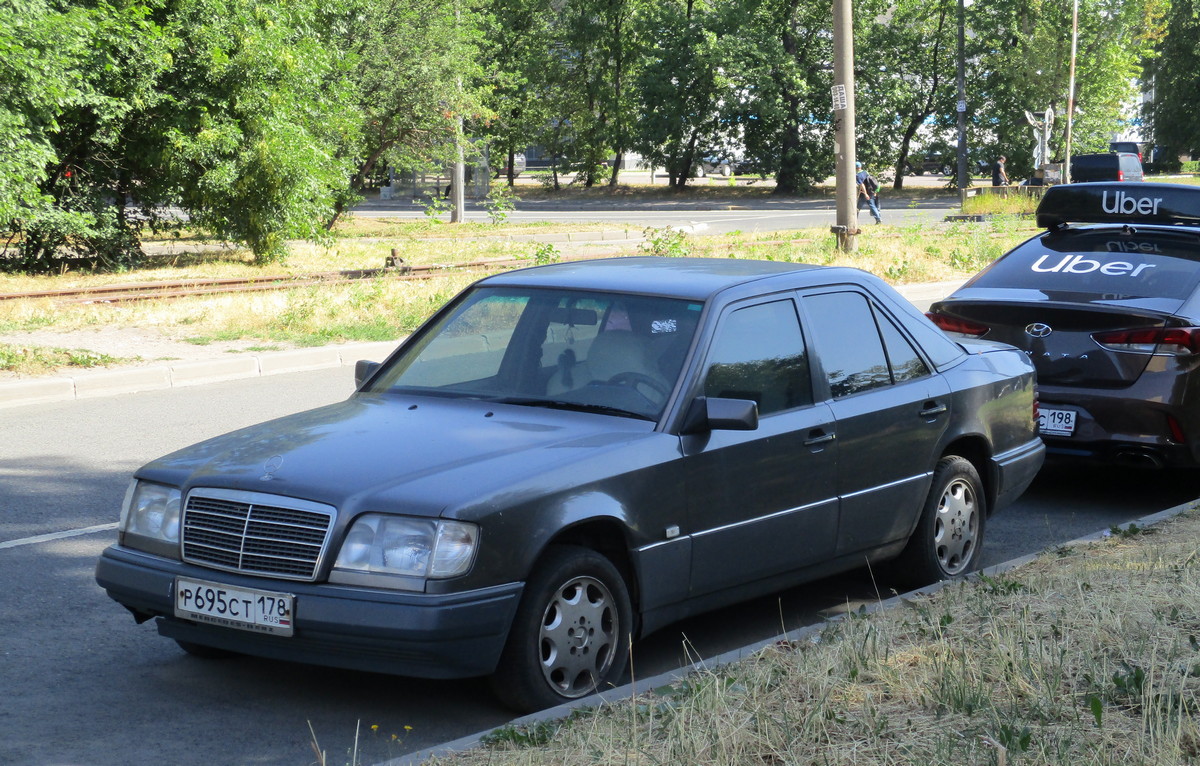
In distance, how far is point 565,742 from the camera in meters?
3.76

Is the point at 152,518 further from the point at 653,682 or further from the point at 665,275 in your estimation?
the point at 665,275

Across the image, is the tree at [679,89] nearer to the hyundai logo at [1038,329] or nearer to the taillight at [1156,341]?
the hyundai logo at [1038,329]

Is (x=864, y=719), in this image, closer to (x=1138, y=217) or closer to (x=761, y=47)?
(x=1138, y=217)

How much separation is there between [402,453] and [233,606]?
75 centimetres

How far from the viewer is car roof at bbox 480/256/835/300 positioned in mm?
5359

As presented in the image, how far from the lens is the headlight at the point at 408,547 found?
13.6ft

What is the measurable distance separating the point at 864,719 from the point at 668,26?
2084 inches

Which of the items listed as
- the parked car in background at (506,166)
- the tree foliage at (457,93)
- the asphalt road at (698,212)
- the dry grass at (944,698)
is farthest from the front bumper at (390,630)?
the parked car in background at (506,166)

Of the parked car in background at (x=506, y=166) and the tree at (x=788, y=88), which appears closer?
the tree at (x=788, y=88)

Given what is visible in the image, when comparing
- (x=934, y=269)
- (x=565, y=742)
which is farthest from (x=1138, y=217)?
(x=934, y=269)

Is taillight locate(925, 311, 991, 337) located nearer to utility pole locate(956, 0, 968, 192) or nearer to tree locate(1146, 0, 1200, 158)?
utility pole locate(956, 0, 968, 192)

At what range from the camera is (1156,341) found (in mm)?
7449

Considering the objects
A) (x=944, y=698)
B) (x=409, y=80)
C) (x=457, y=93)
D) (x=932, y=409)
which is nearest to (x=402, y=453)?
(x=944, y=698)

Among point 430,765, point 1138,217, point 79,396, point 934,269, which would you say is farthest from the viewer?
point 934,269
